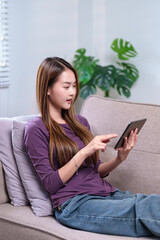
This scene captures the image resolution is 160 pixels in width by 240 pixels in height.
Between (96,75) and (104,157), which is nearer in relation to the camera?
(104,157)

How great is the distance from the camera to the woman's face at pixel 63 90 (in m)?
1.89

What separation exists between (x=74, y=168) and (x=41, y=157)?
0.15 m

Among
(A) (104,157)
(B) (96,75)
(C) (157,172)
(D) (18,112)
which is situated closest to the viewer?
(C) (157,172)

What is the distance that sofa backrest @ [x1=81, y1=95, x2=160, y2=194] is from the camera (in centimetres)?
202

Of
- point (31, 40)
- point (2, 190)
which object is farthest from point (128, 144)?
point (31, 40)

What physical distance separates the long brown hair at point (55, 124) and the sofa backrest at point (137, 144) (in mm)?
211

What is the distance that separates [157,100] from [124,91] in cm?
33

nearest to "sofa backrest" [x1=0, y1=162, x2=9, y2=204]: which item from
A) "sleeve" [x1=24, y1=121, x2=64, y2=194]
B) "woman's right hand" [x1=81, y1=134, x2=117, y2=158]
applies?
"sleeve" [x1=24, y1=121, x2=64, y2=194]

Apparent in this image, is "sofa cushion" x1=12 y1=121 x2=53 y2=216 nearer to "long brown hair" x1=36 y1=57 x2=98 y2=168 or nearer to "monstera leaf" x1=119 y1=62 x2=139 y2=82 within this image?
"long brown hair" x1=36 y1=57 x2=98 y2=168

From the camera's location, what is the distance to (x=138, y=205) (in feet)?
5.33

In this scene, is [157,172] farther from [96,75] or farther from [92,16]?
[92,16]

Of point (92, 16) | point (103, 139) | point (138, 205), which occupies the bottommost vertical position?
point (138, 205)

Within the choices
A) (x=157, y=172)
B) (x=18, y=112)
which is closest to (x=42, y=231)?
(x=157, y=172)

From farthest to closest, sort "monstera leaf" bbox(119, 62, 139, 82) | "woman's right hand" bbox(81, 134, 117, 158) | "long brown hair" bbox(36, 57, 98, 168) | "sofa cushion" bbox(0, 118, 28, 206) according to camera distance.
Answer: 1. "monstera leaf" bbox(119, 62, 139, 82)
2. "sofa cushion" bbox(0, 118, 28, 206)
3. "long brown hair" bbox(36, 57, 98, 168)
4. "woman's right hand" bbox(81, 134, 117, 158)
